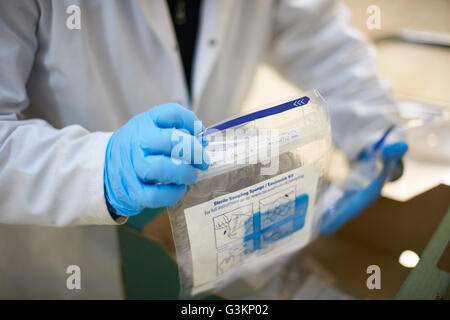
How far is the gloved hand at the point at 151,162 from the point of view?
596mm

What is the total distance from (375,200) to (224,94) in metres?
0.59

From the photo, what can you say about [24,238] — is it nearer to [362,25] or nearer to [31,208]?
[31,208]

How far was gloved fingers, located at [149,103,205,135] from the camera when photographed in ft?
2.11

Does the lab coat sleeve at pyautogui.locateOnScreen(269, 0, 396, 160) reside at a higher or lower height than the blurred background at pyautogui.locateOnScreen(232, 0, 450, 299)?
higher

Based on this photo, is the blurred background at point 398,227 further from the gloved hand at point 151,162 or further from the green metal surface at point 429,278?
the gloved hand at point 151,162

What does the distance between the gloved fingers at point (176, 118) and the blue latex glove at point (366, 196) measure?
1.56 ft

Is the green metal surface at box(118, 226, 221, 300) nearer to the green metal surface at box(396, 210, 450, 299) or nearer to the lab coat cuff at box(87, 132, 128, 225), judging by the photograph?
the lab coat cuff at box(87, 132, 128, 225)

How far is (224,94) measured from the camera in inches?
47.8

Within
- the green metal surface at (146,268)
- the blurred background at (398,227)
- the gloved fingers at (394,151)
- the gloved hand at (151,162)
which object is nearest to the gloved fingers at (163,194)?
the gloved hand at (151,162)

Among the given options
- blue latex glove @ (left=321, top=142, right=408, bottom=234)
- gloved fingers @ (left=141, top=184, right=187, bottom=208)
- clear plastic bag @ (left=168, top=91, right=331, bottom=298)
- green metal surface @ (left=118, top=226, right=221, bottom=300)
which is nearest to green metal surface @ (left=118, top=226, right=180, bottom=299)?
green metal surface @ (left=118, top=226, right=221, bottom=300)

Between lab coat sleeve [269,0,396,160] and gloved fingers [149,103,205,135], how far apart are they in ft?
2.10

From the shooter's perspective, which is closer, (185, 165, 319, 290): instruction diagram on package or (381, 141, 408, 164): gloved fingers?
(185, 165, 319, 290): instruction diagram on package

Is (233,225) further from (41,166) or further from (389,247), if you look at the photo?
(389,247)

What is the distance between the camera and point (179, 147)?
60 cm
